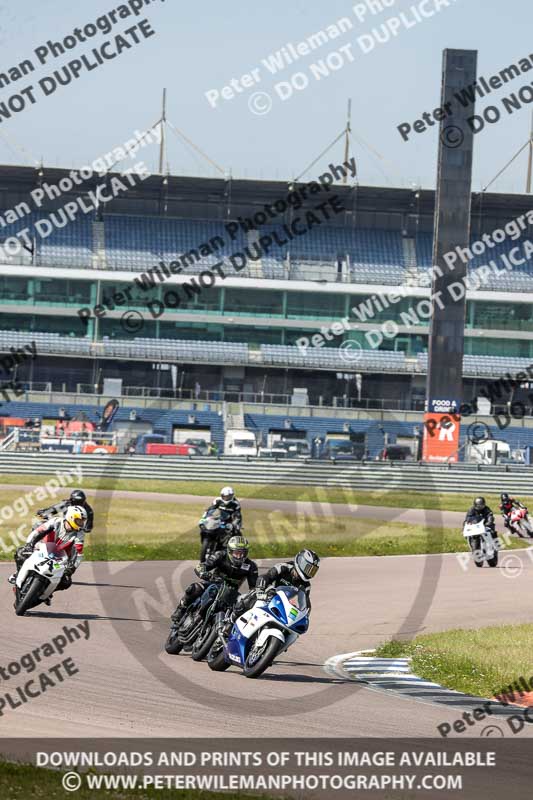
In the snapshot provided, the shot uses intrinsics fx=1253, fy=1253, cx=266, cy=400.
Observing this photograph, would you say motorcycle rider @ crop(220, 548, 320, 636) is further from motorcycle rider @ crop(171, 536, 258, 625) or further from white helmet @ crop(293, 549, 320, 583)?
motorcycle rider @ crop(171, 536, 258, 625)

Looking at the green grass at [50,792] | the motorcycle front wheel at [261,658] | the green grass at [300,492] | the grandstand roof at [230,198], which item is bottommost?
the green grass at [300,492]

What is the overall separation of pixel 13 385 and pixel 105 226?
46.8 feet

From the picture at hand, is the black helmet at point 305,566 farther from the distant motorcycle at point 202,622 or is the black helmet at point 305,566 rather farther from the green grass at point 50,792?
the green grass at point 50,792

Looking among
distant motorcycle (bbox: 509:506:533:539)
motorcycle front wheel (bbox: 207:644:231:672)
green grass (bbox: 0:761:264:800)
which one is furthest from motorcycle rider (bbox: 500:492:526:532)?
green grass (bbox: 0:761:264:800)

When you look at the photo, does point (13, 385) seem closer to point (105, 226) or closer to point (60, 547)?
point (105, 226)

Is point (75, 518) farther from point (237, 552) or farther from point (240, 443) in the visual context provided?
point (240, 443)

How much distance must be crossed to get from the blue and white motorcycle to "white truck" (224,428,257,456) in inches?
1820

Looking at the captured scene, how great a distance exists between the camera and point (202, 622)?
14.1m

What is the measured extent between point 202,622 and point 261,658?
154 cm

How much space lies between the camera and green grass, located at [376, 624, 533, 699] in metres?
13.8

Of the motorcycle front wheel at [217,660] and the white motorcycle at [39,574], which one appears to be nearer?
the motorcycle front wheel at [217,660]

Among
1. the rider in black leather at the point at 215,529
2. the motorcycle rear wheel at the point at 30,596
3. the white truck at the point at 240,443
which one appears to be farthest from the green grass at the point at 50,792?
the white truck at the point at 240,443

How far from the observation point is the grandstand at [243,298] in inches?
3024

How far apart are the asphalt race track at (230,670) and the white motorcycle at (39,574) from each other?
0.82ft
